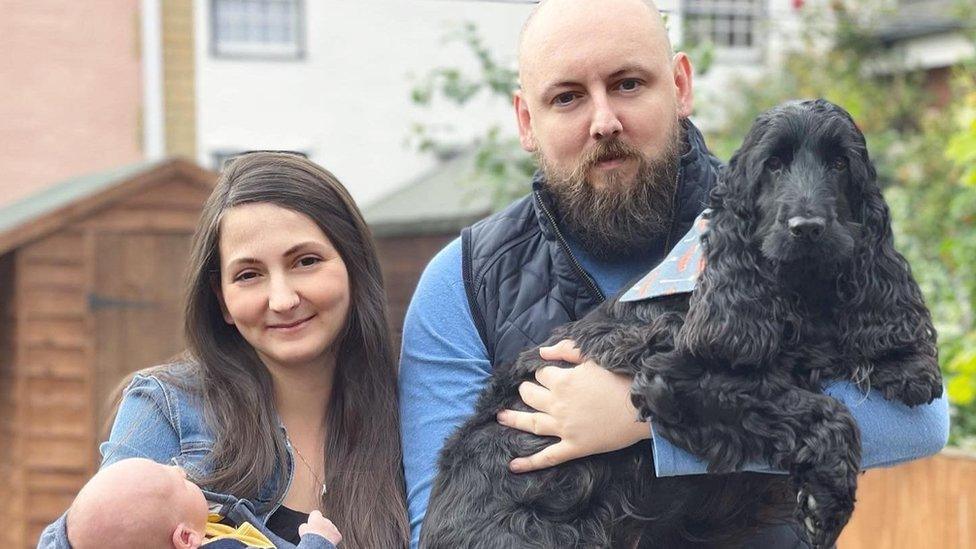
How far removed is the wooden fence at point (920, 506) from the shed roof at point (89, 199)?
549cm

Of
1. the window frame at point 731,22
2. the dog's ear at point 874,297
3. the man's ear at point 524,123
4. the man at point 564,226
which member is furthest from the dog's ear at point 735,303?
the window frame at point 731,22

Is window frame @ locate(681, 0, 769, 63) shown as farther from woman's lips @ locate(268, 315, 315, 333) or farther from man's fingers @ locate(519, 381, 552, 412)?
man's fingers @ locate(519, 381, 552, 412)

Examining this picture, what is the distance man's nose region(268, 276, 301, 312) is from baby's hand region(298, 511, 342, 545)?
0.54 meters

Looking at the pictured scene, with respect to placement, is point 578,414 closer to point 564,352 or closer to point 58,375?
point 564,352

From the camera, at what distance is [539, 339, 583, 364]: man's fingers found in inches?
118

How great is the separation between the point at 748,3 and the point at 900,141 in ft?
18.3

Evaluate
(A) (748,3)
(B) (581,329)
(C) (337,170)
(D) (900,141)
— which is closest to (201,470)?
(B) (581,329)

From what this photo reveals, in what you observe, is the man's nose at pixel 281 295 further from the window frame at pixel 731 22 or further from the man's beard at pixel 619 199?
the window frame at pixel 731 22

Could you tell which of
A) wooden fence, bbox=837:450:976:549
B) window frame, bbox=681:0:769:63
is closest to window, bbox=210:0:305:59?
window frame, bbox=681:0:769:63

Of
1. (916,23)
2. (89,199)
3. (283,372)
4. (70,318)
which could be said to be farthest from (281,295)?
(916,23)

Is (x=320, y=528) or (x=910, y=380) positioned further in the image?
(x=320, y=528)

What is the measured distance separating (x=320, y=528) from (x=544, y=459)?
0.62 metres

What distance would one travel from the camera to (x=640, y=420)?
2.84 m

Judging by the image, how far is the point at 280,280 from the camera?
3.23 m
